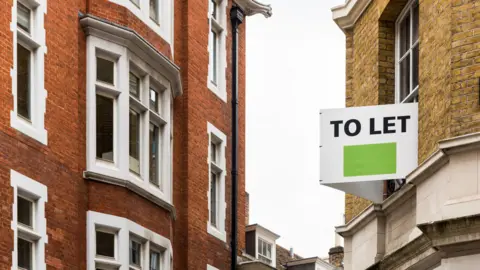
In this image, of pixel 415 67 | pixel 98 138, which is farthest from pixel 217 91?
pixel 415 67

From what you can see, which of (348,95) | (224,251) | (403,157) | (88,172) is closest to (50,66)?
(88,172)

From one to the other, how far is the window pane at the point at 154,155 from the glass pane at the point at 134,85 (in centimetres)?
114

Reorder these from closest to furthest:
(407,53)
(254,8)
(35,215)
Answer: (407,53) → (35,215) → (254,8)

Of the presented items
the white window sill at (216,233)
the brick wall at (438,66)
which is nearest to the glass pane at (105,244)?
the brick wall at (438,66)

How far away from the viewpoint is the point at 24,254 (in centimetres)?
2178

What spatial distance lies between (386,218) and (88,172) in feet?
19.0

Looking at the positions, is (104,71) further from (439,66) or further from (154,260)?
(439,66)

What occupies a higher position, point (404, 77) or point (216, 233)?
point (404, 77)

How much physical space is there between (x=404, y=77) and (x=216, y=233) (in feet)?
37.1

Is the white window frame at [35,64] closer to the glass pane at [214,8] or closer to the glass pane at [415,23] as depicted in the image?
the glass pane at [415,23]

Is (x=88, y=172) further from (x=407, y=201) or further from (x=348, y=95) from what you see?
(x=407, y=201)

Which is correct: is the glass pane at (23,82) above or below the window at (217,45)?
below

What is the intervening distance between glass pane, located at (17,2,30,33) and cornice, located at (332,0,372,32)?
5.31 m

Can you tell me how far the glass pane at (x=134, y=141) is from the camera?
2525 cm
